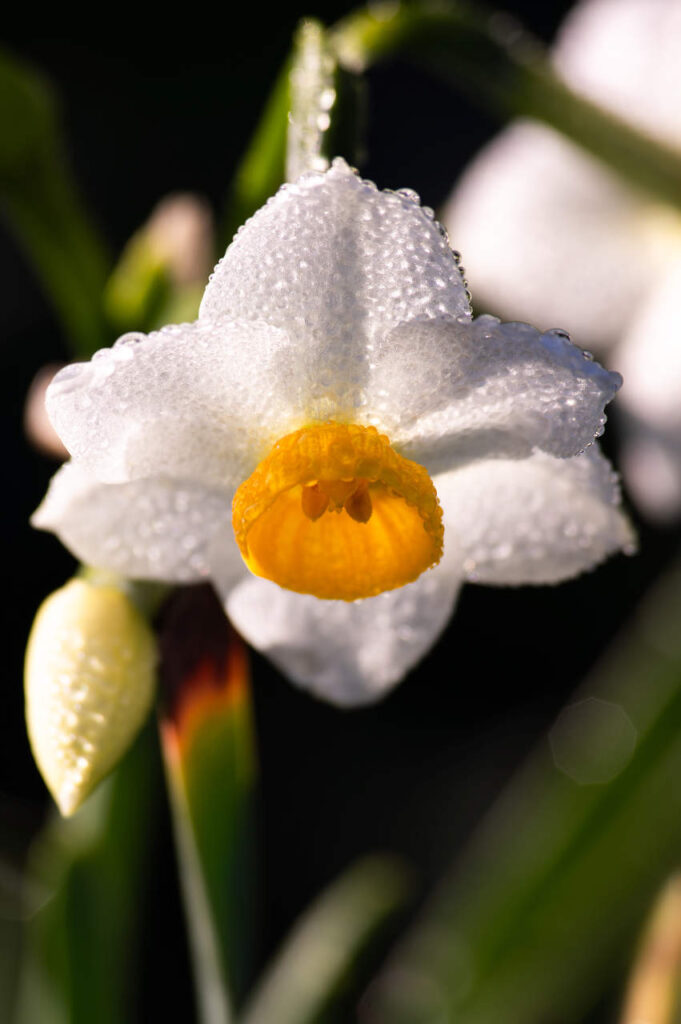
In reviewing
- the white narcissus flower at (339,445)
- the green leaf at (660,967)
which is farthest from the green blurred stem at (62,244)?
the green leaf at (660,967)

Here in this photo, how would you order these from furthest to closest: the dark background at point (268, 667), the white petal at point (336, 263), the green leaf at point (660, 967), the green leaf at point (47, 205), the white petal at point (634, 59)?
1. the dark background at point (268, 667)
2. the white petal at point (634, 59)
3. the green leaf at point (660, 967)
4. the green leaf at point (47, 205)
5. the white petal at point (336, 263)

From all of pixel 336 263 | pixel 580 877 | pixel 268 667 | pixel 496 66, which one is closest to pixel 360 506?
pixel 336 263

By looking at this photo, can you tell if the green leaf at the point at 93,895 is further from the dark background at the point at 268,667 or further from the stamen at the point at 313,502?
the dark background at the point at 268,667

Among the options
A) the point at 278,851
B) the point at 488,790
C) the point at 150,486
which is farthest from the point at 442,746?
the point at 150,486

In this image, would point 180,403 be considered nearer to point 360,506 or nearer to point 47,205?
point 360,506

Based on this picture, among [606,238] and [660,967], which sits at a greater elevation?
[606,238]

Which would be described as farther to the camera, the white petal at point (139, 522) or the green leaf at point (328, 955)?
the green leaf at point (328, 955)
